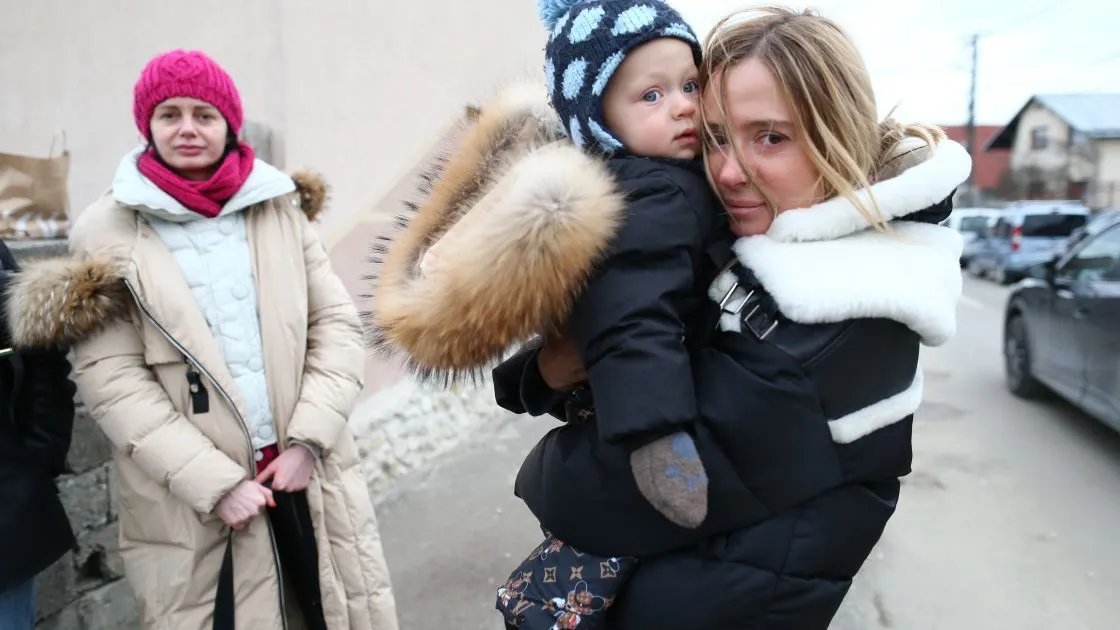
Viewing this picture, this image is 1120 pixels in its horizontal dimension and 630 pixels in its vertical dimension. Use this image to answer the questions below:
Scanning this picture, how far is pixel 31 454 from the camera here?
209 centimetres

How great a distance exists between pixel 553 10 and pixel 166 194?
1406 millimetres

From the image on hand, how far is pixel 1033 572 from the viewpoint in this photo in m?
3.87

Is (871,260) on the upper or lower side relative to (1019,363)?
upper

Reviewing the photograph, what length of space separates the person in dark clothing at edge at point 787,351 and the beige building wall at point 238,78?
91.7 inches

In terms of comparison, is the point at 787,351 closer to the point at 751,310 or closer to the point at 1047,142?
the point at 751,310

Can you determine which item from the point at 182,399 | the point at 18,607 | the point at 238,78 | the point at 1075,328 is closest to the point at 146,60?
the point at 238,78

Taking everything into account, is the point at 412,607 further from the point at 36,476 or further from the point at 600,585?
the point at 600,585

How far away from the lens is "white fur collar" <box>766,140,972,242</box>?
1.22 m

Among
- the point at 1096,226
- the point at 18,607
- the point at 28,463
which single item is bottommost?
the point at 1096,226

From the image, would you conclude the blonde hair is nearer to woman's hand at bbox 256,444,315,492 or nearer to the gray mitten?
the gray mitten

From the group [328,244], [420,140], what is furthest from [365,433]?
[420,140]

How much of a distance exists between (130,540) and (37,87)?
9.31ft

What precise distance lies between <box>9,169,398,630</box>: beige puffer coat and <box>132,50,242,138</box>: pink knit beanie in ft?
1.05

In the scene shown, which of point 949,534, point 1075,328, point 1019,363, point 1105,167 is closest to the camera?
point 949,534
